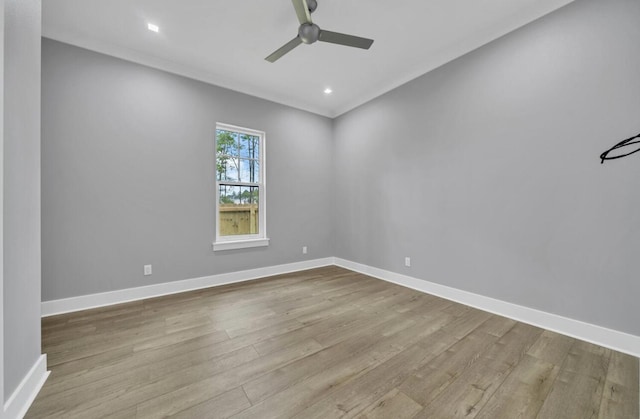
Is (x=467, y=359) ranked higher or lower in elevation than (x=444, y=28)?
lower

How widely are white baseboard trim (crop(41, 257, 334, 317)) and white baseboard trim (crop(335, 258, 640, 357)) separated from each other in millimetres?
1979

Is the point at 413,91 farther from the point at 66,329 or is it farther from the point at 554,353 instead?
the point at 66,329

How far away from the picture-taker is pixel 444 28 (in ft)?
8.14

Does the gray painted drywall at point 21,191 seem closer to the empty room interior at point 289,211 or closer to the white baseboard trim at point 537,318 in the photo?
the empty room interior at point 289,211

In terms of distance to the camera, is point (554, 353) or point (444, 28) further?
point (444, 28)

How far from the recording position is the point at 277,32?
255cm

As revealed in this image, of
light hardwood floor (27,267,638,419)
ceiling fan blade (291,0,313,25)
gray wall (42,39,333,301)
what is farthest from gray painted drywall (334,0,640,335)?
gray wall (42,39,333,301)

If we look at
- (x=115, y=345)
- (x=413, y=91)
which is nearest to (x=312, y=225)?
(x=413, y=91)

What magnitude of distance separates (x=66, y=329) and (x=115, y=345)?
2.18 feet

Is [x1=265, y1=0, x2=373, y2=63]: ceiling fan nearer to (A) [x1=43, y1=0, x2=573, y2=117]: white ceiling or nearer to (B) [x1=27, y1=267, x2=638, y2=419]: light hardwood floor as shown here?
(A) [x1=43, y1=0, x2=573, y2=117]: white ceiling

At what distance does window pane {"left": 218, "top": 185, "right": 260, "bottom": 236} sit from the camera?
11.7ft

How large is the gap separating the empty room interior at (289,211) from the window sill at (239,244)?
0.05 meters

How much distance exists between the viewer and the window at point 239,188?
3533 millimetres

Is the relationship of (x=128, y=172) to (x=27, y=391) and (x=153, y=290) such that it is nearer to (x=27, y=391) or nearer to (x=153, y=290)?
(x=153, y=290)
